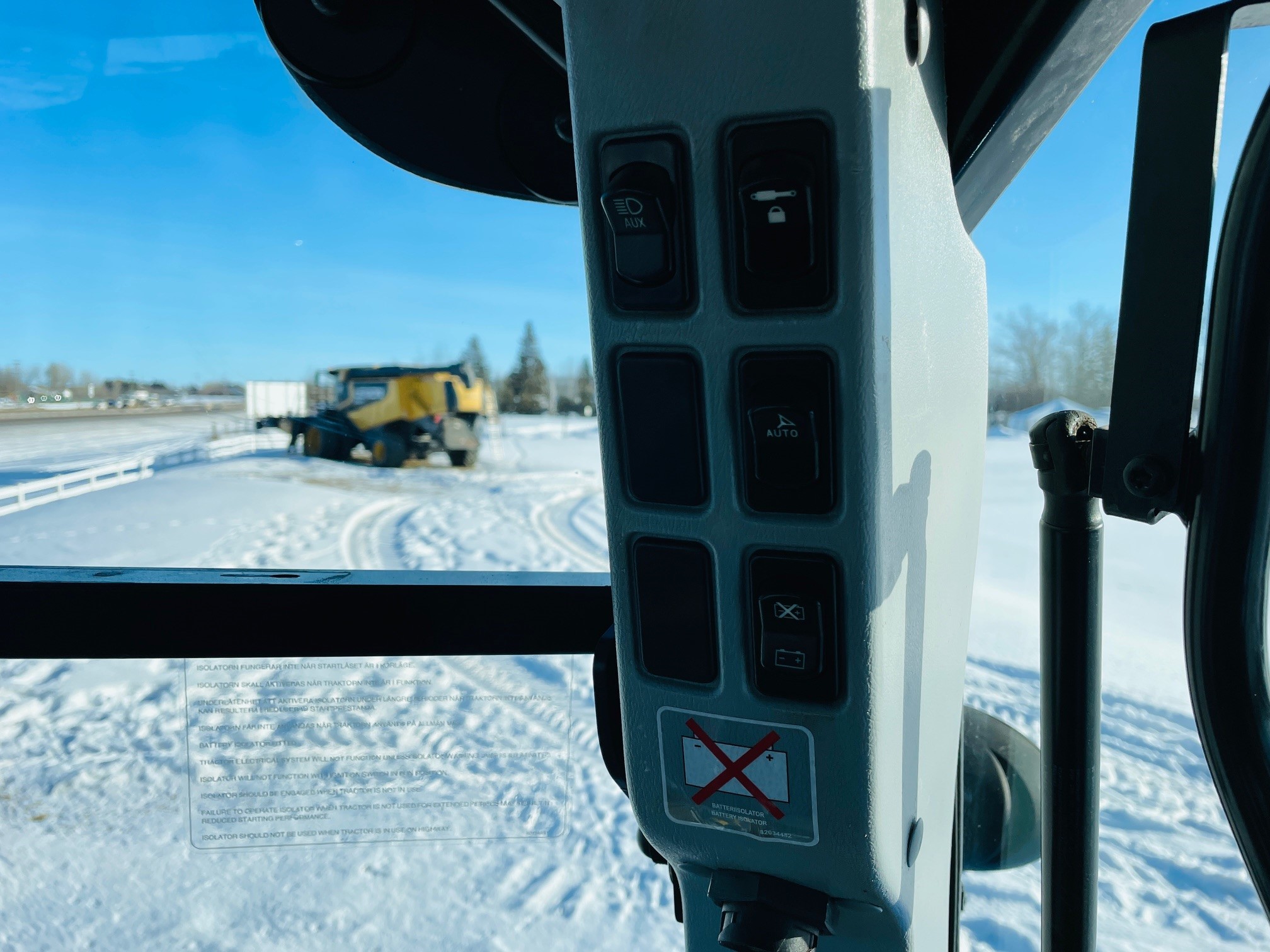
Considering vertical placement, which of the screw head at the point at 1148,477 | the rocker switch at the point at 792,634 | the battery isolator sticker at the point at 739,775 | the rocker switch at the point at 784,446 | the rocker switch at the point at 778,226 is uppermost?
the rocker switch at the point at 778,226

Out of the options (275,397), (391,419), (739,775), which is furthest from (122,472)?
(739,775)

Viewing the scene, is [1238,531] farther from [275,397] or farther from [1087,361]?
[275,397]

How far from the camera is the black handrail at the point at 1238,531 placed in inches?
20.6

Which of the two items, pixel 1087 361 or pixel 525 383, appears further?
pixel 525 383

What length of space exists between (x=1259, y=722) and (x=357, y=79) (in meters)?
0.96

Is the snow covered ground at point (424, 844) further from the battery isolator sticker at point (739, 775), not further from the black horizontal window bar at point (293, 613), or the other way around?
the battery isolator sticker at point (739, 775)

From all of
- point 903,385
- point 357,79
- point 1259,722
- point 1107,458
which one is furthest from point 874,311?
point 357,79

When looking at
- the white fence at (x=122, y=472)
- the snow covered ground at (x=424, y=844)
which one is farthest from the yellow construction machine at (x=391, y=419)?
the snow covered ground at (x=424, y=844)

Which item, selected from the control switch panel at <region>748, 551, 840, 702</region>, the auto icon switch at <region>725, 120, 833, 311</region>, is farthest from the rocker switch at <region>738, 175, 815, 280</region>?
the control switch panel at <region>748, 551, 840, 702</region>

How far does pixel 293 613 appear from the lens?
3.59ft

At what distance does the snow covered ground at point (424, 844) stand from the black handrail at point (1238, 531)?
0.94ft

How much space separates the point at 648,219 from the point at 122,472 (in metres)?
1.87

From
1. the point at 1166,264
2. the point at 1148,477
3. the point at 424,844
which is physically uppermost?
the point at 1166,264

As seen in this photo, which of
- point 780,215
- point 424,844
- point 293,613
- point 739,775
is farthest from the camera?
point 424,844
